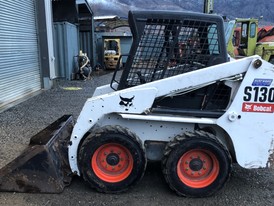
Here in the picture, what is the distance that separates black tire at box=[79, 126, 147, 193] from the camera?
3725mm

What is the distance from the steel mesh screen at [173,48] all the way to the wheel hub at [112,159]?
1034 mm

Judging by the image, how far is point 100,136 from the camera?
373 cm

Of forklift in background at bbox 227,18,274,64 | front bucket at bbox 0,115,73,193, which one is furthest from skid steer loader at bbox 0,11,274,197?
forklift in background at bbox 227,18,274,64

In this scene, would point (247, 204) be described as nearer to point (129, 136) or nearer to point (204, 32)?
point (129, 136)

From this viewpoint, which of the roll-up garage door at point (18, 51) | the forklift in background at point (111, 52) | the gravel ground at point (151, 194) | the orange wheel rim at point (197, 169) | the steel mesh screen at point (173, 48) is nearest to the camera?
the gravel ground at point (151, 194)

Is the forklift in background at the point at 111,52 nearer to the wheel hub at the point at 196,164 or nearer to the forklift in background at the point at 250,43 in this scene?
the forklift in background at the point at 250,43

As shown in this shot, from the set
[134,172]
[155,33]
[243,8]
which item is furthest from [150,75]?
[243,8]

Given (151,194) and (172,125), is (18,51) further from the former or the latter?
(151,194)

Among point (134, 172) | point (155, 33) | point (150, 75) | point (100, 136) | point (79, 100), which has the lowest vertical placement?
point (79, 100)

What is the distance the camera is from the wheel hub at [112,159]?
12.7ft

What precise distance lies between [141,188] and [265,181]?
1695 mm

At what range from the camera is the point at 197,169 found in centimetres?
385

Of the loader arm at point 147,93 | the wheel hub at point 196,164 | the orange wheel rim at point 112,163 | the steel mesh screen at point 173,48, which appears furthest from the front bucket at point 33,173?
→ the wheel hub at point 196,164

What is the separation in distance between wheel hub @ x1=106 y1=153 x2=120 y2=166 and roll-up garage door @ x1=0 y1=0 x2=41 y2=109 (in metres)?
5.83
